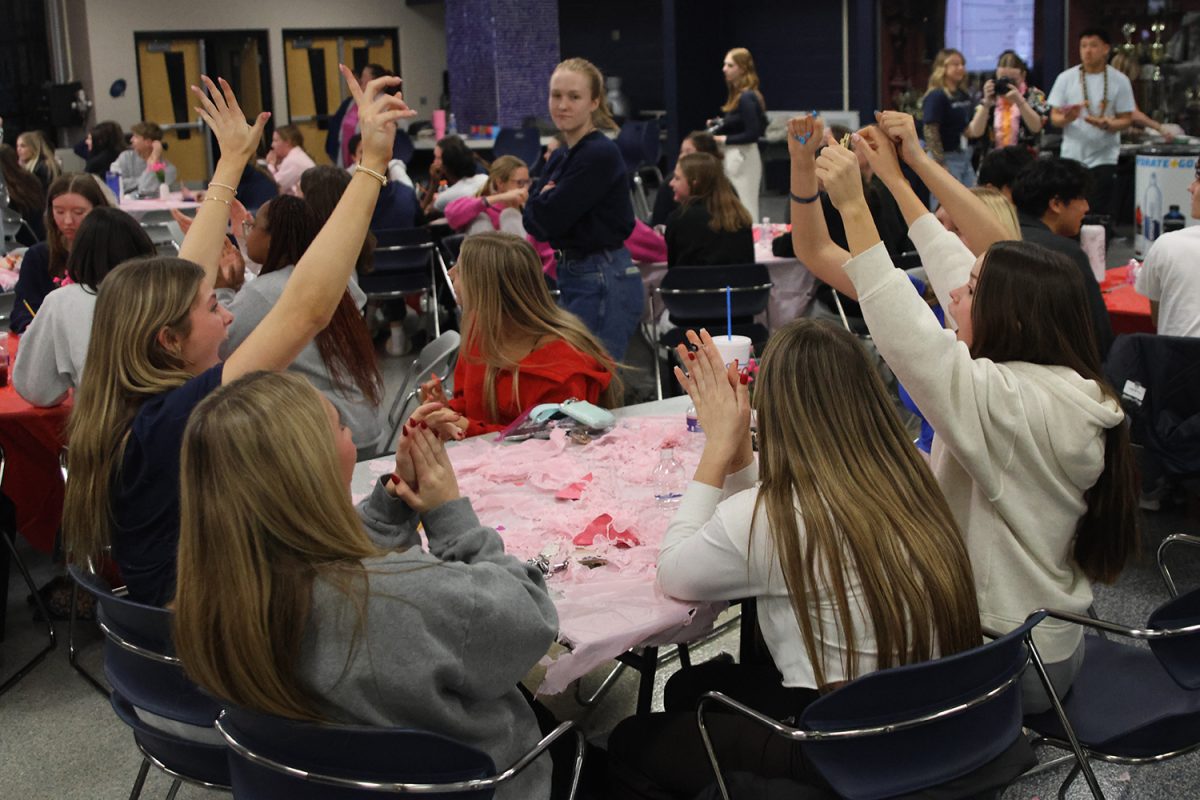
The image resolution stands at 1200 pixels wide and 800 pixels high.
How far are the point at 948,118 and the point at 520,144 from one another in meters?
5.14

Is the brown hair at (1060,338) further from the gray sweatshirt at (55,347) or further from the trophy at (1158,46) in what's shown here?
the trophy at (1158,46)

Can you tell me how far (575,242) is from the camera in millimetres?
4984

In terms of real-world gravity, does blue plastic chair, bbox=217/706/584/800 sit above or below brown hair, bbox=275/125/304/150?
below

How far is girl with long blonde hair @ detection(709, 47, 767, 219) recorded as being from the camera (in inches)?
396

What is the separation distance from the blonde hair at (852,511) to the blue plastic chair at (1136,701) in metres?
0.25

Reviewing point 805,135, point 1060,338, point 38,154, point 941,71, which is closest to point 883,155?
point 805,135

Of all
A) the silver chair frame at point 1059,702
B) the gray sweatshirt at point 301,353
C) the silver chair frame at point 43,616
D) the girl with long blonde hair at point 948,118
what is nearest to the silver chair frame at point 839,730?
the silver chair frame at point 1059,702

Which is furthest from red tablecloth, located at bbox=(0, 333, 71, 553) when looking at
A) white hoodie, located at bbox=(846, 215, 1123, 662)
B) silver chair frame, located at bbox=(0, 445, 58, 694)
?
white hoodie, located at bbox=(846, 215, 1123, 662)

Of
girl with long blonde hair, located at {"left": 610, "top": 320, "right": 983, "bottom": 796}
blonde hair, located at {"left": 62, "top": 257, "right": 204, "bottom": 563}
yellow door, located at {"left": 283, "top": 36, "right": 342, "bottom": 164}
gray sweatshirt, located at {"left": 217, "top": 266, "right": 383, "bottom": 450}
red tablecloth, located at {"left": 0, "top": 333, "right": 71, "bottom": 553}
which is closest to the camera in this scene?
girl with long blonde hair, located at {"left": 610, "top": 320, "right": 983, "bottom": 796}

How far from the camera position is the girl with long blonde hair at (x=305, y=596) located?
166cm

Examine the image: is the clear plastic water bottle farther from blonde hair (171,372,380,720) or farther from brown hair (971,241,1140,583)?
blonde hair (171,372,380,720)

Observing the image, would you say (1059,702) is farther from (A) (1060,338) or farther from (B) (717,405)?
(B) (717,405)

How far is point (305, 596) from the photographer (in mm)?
1660

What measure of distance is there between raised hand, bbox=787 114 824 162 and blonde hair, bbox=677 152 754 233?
9.09 ft
